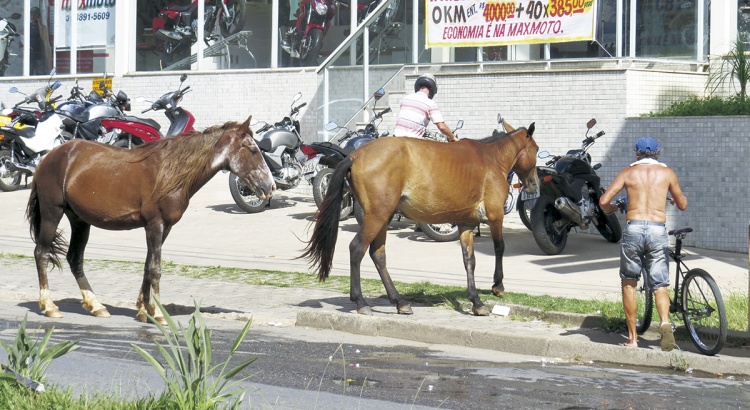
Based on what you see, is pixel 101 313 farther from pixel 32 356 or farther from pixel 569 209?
pixel 569 209

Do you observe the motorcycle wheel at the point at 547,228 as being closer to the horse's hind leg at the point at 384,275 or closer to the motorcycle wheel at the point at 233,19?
the horse's hind leg at the point at 384,275

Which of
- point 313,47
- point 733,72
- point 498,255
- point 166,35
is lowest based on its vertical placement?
point 498,255

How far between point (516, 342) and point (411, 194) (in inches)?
82.5

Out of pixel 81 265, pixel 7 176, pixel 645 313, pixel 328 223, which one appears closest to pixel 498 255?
pixel 328 223

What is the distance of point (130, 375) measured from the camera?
776 centimetres

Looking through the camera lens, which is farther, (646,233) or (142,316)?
(142,316)

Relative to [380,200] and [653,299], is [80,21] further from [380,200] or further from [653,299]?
[653,299]

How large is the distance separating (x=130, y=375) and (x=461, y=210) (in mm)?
4721

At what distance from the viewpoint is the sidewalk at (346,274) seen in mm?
10102

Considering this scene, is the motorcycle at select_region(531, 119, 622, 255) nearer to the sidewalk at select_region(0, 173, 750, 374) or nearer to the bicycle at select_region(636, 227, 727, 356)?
the sidewalk at select_region(0, 173, 750, 374)

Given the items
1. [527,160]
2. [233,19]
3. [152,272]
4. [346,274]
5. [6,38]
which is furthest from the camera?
[6,38]

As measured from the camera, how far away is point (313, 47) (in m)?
24.7

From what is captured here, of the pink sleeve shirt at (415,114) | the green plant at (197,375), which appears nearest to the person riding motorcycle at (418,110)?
the pink sleeve shirt at (415,114)

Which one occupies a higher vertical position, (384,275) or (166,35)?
(166,35)
